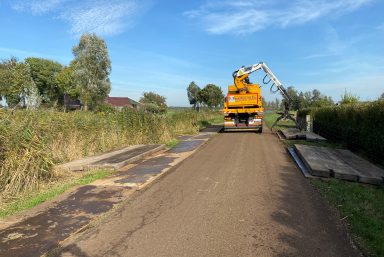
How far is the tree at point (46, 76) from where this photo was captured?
237 ft

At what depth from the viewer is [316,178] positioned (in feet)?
30.0

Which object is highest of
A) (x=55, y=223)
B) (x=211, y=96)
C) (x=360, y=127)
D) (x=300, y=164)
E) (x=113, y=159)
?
(x=211, y=96)

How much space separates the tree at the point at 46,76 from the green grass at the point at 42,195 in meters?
67.0

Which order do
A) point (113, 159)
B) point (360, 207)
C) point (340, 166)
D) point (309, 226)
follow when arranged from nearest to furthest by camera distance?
1. point (309, 226)
2. point (360, 207)
3. point (340, 166)
4. point (113, 159)

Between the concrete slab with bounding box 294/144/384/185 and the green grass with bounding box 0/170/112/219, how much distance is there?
18.8 feet

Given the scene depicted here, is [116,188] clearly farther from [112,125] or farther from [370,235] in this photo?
[112,125]

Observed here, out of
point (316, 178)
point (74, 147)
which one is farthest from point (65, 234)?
point (74, 147)

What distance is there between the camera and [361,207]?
6.69m

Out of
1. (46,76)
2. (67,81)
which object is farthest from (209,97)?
(46,76)

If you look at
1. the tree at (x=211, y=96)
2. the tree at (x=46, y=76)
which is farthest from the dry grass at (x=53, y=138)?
the tree at (x=46, y=76)

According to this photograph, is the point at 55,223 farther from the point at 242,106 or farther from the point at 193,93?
the point at 193,93

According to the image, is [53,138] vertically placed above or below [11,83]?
below

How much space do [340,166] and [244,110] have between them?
44.5 ft

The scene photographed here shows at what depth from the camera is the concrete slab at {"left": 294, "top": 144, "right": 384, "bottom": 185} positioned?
8961mm
